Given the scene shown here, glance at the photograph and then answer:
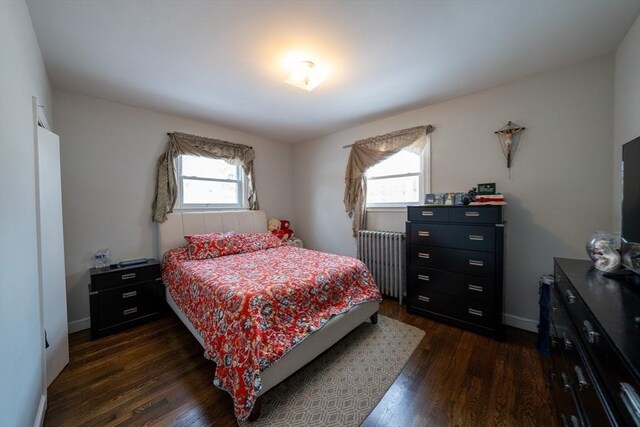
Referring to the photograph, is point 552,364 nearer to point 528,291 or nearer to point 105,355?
point 528,291

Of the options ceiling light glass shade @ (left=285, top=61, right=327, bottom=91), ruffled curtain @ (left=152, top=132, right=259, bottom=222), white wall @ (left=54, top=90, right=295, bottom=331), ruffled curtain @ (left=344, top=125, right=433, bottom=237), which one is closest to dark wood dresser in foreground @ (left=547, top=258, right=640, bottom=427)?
ruffled curtain @ (left=344, top=125, right=433, bottom=237)

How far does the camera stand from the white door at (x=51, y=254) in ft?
5.31

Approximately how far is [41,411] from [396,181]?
3629mm

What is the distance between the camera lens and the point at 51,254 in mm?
1729

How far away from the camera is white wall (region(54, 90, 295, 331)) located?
2.38 metres

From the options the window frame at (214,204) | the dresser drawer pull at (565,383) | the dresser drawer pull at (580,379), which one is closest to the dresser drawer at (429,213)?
the dresser drawer pull at (565,383)

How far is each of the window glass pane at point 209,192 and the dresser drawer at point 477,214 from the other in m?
3.02

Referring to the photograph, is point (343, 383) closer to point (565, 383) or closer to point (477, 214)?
point (565, 383)

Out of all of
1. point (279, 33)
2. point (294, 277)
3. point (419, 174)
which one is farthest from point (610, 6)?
point (294, 277)

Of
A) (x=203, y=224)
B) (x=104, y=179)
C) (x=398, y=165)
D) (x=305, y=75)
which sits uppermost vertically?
(x=305, y=75)

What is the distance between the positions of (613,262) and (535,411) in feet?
3.20

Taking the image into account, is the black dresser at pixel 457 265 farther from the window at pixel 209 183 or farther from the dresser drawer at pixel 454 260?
the window at pixel 209 183

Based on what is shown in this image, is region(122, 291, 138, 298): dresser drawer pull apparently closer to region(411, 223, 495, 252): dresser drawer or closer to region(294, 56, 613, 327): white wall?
region(411, 223, 495, 252): dresser drawer

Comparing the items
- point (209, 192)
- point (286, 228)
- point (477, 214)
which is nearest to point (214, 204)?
point (209, 192)
